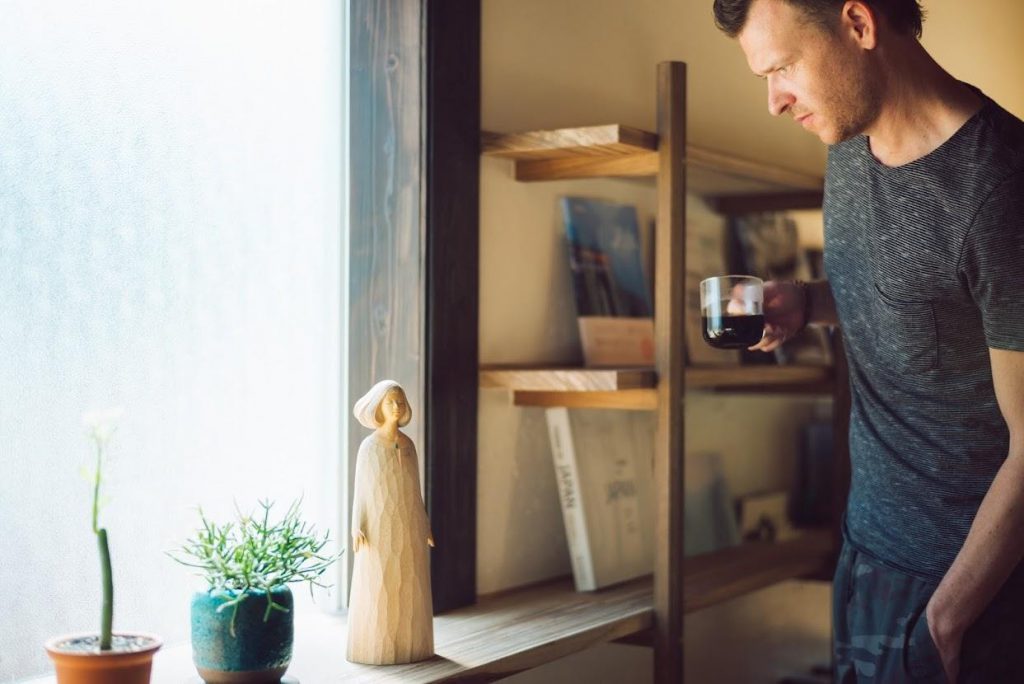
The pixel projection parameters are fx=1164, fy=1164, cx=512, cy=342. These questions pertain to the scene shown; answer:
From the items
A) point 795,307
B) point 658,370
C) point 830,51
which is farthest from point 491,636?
point 830,51

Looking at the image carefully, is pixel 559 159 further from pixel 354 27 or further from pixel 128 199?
pixel 128 199

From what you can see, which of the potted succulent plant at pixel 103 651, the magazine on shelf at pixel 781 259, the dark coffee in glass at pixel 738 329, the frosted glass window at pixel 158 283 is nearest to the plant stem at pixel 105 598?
the potted succulent plant at pixel 103 651

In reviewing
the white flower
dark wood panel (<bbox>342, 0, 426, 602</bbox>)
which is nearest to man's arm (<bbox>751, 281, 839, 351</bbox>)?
dark wood panel (<bbox>342, 0, 426, 602</bbox>)

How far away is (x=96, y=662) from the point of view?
127cm

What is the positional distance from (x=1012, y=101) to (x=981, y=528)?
2646mm

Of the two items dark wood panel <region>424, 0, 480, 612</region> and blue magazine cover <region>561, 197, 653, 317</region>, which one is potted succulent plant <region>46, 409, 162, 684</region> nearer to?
dark wood panel <region>424, 0, 480, 612</region>

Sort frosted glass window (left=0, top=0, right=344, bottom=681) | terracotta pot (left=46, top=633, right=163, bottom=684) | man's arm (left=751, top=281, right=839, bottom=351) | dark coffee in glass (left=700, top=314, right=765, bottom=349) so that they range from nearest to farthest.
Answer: terracotta pot (left=46, top=633, right=163, bottom=684), frosted glass window (left=0, top=0, right=344, bottom=681), dark coffee in glass (left=700, top=314, right=765, bottom=349), man's arm (left=751, top=281, right=839, bottom=351)

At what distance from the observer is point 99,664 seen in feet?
4.17

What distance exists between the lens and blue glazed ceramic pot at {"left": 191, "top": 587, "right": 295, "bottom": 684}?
4.57 ft

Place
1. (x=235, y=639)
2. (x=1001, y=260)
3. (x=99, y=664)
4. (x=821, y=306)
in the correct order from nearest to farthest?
1. (x=99, y=664)
2. (x=235, y=639)
3. (x=1001, y=260)
4. (x=821, y=306)

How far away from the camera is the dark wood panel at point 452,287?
1.86 meters

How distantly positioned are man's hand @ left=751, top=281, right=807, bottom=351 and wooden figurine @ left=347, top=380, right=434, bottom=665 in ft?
2.27

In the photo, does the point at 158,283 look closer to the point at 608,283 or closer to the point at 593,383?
the point at 593,383

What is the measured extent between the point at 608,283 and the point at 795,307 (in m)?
0.42
